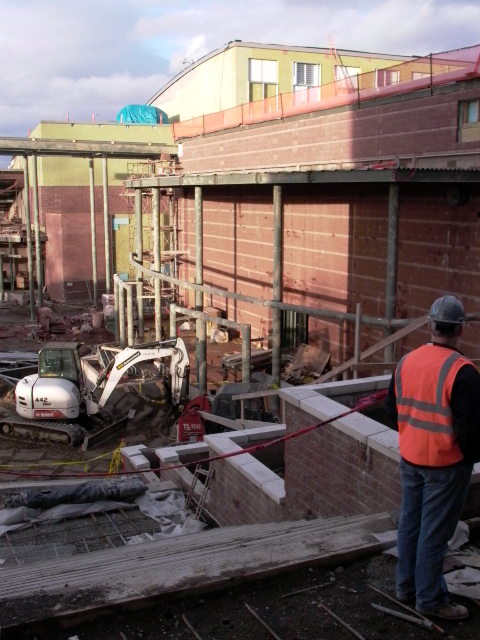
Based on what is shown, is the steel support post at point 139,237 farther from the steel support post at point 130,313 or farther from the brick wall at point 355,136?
the brick wall at point 355,136

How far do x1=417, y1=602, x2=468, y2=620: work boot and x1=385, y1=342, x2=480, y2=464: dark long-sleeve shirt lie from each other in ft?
3.29

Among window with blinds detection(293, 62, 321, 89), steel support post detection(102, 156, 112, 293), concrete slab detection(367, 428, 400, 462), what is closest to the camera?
concrete slab detection(367, 428, 400, 462)

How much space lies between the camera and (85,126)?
138 ft

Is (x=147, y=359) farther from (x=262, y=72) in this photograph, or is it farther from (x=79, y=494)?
(x=262, y=72)

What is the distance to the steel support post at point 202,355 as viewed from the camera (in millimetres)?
20391

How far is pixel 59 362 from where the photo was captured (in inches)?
723

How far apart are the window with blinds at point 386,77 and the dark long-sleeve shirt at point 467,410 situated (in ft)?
50.3

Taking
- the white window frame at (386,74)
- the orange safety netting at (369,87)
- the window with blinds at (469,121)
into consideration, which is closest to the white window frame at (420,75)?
the orange safety netting at (369,87)

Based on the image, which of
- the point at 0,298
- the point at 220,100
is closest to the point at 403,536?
the point at 220,100

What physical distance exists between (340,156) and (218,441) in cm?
1308

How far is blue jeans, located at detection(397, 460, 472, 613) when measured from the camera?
14.5 ft

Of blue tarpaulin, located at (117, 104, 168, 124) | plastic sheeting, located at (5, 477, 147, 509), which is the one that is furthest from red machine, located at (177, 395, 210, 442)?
blue tarpaulin, located at (117, 104, 168, 124)

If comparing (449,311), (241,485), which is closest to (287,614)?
(449,311)

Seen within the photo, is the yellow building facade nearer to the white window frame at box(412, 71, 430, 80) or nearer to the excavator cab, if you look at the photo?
the white window frame at box(412, 71, 430, 80)
